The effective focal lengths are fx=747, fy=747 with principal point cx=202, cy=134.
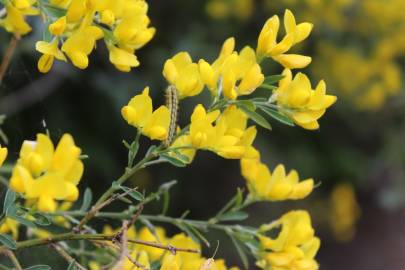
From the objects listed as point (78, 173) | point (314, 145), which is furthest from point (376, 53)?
point (78, 173)

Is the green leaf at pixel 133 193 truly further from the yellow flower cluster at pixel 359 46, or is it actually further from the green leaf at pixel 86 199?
the yellow flower cluster at pixel 359 46

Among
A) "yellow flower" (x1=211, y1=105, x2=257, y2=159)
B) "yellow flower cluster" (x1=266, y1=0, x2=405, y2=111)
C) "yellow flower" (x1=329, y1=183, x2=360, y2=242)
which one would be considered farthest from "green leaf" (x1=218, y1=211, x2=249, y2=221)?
"yellow flower" (x1=329, y1=183, x2=360, y2=242)

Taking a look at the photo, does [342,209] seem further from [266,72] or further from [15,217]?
[15,217]

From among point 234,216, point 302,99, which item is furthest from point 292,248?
point 302,99

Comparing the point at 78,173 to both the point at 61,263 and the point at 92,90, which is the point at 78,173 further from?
the point at 92,90

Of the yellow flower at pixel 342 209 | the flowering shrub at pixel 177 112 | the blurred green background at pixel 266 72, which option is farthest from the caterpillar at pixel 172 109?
the yellow flower at pixel 342 209
